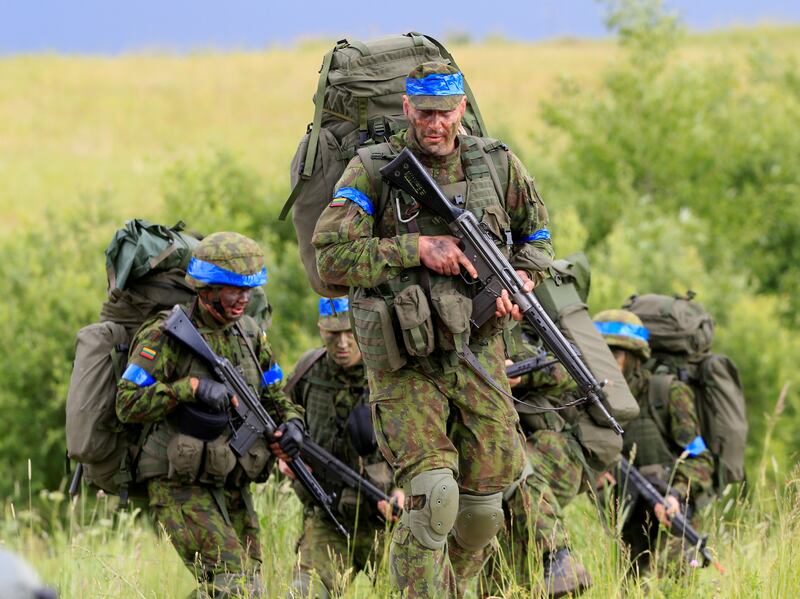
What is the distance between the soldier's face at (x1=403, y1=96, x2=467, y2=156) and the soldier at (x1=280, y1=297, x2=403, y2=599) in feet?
6.54

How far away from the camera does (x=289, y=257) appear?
741 inches

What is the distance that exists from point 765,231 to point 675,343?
19.4m

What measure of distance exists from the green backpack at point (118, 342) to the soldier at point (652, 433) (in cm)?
276

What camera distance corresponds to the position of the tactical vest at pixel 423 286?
16.3ft

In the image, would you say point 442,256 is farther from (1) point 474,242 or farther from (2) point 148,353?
(2) point 148,353

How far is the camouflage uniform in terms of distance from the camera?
690 centimetres

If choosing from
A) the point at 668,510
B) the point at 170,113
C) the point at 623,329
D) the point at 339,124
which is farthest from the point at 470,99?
the point at 170,113

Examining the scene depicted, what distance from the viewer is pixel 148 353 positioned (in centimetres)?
602

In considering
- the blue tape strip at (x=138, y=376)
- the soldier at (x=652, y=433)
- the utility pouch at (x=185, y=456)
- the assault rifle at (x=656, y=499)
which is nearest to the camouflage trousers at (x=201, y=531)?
the utility pouch at (x=185, y=456)

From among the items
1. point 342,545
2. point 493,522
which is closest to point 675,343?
point 342,545

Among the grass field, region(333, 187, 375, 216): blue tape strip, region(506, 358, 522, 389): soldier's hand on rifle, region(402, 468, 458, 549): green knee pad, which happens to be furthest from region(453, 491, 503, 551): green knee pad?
the grass field

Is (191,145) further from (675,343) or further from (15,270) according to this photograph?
(675,343)

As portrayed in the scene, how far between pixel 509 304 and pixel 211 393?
1661 millimetres

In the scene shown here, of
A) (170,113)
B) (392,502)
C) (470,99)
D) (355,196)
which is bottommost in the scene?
(170,113)
